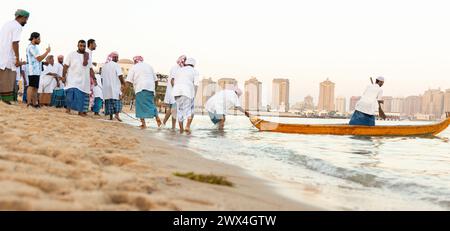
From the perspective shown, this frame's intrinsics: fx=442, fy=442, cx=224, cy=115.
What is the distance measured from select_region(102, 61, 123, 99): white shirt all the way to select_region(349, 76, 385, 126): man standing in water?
595 cm

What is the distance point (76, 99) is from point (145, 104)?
1571 mm

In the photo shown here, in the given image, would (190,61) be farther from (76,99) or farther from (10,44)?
(10,44)

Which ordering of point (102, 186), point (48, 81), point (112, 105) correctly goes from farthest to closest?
1. point (48, 81)
2. point (112, 105)
3. point (102, 186)

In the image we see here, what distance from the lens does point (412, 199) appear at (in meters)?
3.80

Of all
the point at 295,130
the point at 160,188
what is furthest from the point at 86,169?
the point at 295,130

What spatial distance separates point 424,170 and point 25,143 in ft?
16.0

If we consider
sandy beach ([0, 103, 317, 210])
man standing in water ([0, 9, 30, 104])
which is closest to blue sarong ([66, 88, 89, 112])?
man standing in water ([0, 9, 30, 104])

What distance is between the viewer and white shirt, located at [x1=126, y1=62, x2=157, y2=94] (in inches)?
378

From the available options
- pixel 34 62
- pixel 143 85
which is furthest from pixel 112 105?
pixel 34 62

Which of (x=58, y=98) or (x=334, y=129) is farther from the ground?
(x=58, y=98)

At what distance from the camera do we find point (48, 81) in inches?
486

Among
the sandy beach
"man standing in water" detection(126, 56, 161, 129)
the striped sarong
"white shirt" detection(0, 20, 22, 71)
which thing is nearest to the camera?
the sandy beach

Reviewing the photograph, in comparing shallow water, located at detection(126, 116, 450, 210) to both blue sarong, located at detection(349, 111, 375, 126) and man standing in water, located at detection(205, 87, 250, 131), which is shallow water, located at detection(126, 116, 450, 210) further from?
blue sarong, located at detection(349, 111, 375, 126)

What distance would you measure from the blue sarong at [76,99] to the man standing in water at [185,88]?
7.44ft
